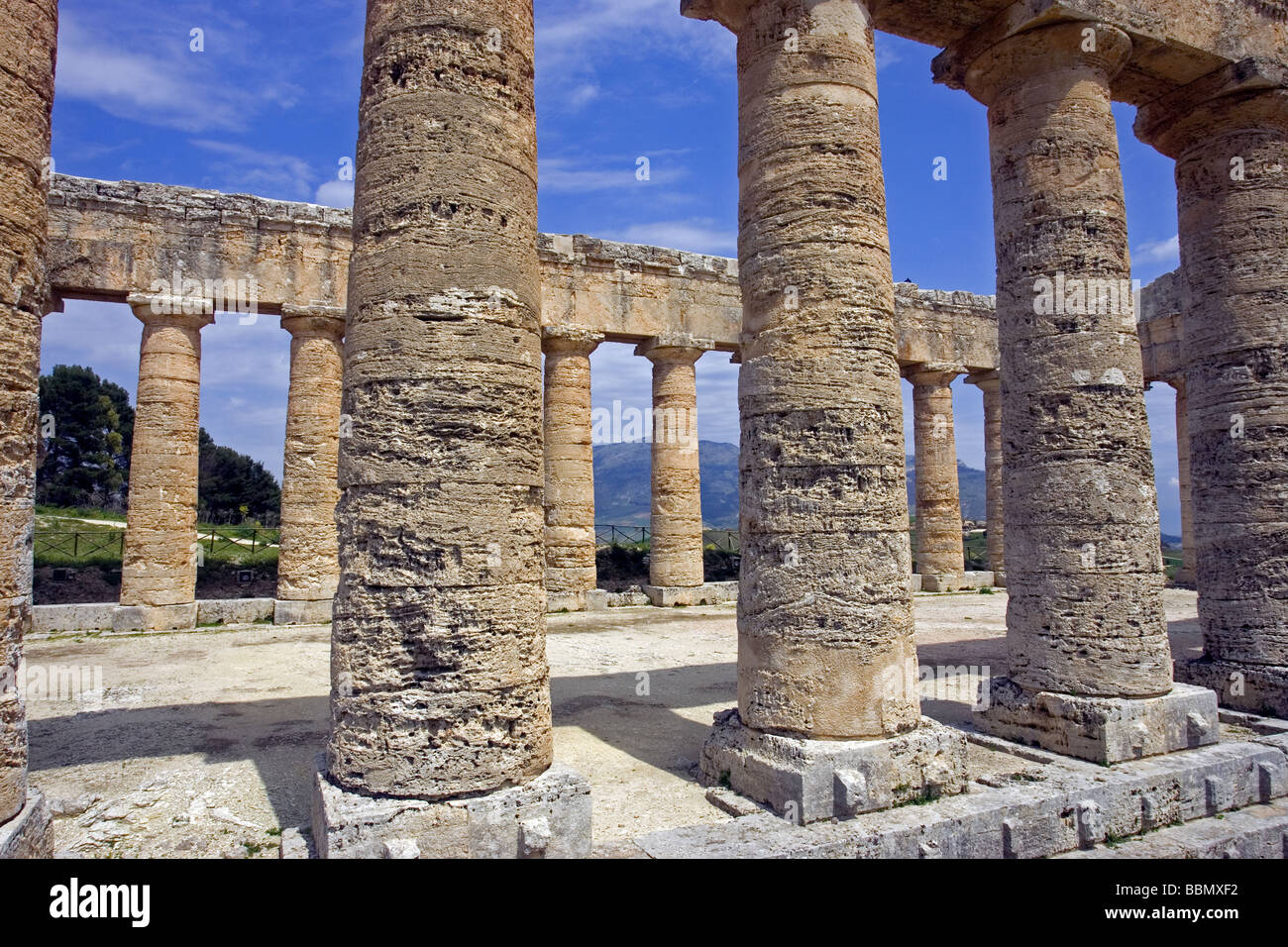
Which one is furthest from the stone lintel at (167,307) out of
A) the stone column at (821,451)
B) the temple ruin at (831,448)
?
the stone column at (821,451)

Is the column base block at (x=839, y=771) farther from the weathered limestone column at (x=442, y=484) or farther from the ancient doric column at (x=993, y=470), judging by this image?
the ancient doric column at (x=993, y=470)

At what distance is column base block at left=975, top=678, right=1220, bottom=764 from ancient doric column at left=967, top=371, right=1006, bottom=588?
16.3 meters

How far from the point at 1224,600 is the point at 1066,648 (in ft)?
10.5

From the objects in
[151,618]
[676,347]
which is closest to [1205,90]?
[676,347]

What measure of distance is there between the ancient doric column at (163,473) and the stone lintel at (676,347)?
9.77 m

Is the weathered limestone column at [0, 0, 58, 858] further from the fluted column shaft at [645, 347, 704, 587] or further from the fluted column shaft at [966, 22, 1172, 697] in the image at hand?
the fluted column shaft at [645, 347, 704, 587]

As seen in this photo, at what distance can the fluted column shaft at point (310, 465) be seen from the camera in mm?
16875

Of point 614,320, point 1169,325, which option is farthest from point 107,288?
point 1169,325

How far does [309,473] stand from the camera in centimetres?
1708

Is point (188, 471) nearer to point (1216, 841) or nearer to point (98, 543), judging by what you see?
point (98, 543)

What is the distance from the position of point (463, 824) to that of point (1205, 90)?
441 inches

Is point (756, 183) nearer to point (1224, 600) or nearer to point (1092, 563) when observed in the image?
point (1092, 563)

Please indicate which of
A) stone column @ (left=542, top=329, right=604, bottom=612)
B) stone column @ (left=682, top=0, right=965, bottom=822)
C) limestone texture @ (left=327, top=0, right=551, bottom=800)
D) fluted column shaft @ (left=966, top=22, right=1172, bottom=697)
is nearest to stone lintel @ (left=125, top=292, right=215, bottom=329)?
stone column @ (left=542, top=329, right=604, bottom=612)
